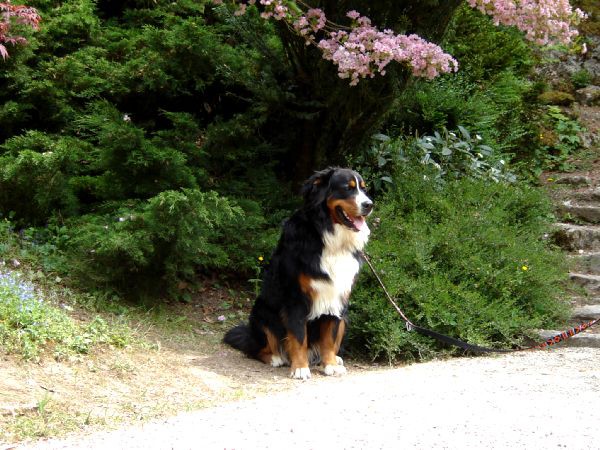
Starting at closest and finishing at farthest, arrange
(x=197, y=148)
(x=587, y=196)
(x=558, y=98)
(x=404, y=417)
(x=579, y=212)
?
(x=404, y=417) < (x=197, y=148) < (x=579, y=212) < (x=587, y=196) < (x=558, y=98)

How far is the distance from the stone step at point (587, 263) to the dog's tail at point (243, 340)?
419cm

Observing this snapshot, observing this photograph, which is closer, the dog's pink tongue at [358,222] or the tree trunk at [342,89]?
the dog's pink tongue at [358,222]

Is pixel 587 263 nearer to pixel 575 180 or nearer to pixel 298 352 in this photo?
pixel 575 180

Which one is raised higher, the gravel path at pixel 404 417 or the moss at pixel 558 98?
the moss at pixel 558 98

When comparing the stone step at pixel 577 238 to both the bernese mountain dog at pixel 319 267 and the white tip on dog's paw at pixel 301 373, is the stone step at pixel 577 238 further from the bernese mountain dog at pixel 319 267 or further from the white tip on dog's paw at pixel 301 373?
the white tip on dog's paw at pixel 301 373

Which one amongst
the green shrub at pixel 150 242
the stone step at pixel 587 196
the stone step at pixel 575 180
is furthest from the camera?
the stone step at pixel 575 180

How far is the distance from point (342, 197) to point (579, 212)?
5.41 meters

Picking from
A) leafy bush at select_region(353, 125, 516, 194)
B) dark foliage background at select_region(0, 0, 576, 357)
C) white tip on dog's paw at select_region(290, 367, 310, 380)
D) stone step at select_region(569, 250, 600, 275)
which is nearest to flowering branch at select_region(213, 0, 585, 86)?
dark foliage background at select_region(0, 0, 576, 357)

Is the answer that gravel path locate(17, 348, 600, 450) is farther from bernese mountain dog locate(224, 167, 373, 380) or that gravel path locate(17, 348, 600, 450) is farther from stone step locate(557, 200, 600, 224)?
A: stone step locate(557, 200, 600, 224)

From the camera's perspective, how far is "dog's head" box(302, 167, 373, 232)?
5938 mm

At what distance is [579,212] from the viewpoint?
10.2 meters

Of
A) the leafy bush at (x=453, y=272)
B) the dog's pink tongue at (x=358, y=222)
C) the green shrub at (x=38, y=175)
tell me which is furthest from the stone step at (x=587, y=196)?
the green shrub at (x=38, y=175)

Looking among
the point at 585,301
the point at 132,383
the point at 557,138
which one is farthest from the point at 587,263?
the point at 132,383

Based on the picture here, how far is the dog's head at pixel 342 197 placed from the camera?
5.94 metres
